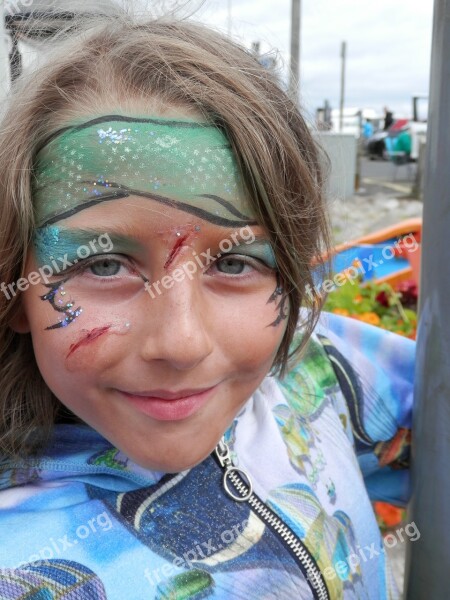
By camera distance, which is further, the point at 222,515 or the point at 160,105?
the point at 222,515

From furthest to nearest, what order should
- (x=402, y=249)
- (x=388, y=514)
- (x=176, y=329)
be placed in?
1. (x=402, y=249)
2. (x=388, y=514)
3. (x=176, y=329)

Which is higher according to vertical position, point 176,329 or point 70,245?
point 70,245

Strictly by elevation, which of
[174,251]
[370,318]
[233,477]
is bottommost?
[370,318]

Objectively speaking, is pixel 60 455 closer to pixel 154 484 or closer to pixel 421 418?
pixel 154 484

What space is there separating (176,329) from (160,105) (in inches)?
13.8

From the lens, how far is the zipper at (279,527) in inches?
43.3

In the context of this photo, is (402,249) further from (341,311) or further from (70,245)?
(70,245)

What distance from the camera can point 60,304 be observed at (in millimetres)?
963

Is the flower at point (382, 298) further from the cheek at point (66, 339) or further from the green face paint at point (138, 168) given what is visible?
the cheek at point (66, 339)

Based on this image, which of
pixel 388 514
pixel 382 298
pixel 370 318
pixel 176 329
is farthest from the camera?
pixel 382 298

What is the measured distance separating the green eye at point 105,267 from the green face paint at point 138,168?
0.28ft

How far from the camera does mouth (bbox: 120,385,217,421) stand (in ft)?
3.10

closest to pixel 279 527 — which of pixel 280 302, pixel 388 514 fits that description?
pixel 280 302

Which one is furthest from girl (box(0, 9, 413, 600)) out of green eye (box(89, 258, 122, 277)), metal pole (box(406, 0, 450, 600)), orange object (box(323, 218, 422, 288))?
orange object (box(323, 218, 422, 288))
